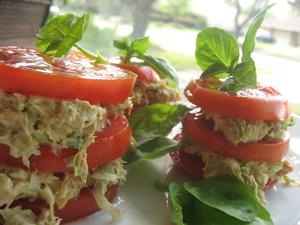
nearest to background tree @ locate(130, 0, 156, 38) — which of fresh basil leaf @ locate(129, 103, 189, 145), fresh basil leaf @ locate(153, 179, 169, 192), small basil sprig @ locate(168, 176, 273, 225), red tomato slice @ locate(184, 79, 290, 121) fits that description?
fresh basil leaf @ locate(129, 103, 189, 145)

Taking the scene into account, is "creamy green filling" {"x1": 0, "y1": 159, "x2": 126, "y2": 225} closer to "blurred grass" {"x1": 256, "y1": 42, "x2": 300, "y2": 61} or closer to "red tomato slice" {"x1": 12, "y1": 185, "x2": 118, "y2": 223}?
"red tomato slice" {"x1": 12, "y1": 185, "x2": 118, "y2": 223}

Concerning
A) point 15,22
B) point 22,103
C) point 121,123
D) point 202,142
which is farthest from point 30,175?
point 15,22

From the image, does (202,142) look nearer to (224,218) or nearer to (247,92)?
(247,92)

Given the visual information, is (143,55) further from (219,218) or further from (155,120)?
(219,218)

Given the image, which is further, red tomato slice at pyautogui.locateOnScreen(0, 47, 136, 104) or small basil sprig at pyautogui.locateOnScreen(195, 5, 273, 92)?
small basil sprig at pyautogui.locateOnScreen(195, 5, 273, 92)

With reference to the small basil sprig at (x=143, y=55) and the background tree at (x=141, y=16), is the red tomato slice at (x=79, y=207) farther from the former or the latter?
the background tree at (x=141, y=16)

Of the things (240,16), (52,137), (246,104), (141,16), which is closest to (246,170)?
(246,104)
